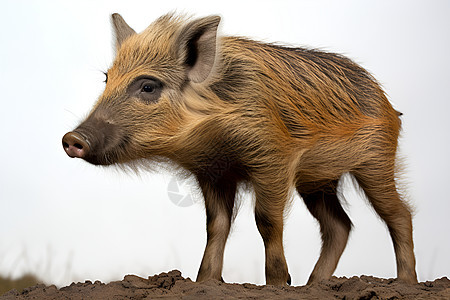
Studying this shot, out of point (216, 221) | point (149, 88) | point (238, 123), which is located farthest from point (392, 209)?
point (149, 88)

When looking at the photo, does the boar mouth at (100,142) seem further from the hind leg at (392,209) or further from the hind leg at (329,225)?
the hind leg at (392,209)

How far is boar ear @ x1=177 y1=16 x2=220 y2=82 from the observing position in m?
3.77

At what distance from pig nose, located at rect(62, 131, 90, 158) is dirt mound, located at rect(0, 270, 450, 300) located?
81 cm

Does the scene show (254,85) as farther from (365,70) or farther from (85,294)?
A: (85,294)

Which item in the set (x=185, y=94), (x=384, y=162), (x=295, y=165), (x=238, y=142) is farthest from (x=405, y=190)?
(x=185, y=94)

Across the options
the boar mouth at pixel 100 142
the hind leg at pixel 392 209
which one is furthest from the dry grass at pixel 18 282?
the hind leg at pixel 392 209

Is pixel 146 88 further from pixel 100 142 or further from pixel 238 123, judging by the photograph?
pixel 238 123

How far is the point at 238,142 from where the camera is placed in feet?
12.6

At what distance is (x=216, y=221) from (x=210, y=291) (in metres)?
0.83

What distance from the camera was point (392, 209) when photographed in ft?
15.2

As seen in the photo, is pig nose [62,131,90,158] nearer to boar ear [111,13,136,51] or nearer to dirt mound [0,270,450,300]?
dirt mound [0,270,450,300]

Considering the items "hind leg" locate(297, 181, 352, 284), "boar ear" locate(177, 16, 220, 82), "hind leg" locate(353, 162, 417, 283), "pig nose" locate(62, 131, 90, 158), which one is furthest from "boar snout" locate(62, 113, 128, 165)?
"hind leg" locate(353, 162, 417, 283)

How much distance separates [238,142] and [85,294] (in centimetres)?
123

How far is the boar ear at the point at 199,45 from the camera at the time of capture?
3770 mm
